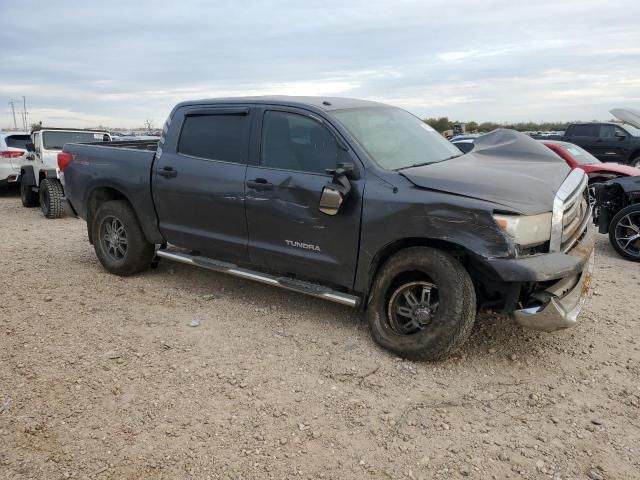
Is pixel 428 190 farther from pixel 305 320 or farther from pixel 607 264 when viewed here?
pixel 607 264

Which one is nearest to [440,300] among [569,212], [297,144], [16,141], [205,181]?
[569,212]

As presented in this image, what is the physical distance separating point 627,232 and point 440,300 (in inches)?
178

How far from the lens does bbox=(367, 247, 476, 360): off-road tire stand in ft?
11.6

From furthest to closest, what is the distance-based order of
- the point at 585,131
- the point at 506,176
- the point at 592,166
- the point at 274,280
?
the point at 585,131 < the point at 592,166 < the point at 274,280 < the point at 506,176

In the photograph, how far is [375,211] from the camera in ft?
12.5

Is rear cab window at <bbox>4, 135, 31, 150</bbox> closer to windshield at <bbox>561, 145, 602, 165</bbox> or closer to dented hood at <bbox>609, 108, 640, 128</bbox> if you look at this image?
windshield at <bbox>561, 145, 602, 165</bbox>

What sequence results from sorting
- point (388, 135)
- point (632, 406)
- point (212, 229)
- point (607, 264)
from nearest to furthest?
point (632, 406)
point (388, 135)
point (212, 229)
point (607, 264)

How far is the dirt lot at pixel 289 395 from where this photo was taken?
2.79 meters

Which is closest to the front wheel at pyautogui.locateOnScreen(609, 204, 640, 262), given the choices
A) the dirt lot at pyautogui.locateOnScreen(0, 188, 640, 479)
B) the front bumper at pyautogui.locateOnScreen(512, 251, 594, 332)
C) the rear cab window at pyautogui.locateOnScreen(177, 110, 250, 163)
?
the dirt lot at pyautogui.locateOnScreen(0, 188, 640, 479)

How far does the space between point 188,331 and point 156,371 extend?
2.29 feet

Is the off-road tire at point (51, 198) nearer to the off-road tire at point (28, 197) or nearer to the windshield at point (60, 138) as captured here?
the windshield at point (60, 138)

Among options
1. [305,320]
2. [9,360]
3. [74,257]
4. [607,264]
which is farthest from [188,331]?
[607,264]

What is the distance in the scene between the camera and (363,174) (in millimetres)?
3914

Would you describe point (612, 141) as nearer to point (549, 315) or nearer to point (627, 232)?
point (627, 232)
